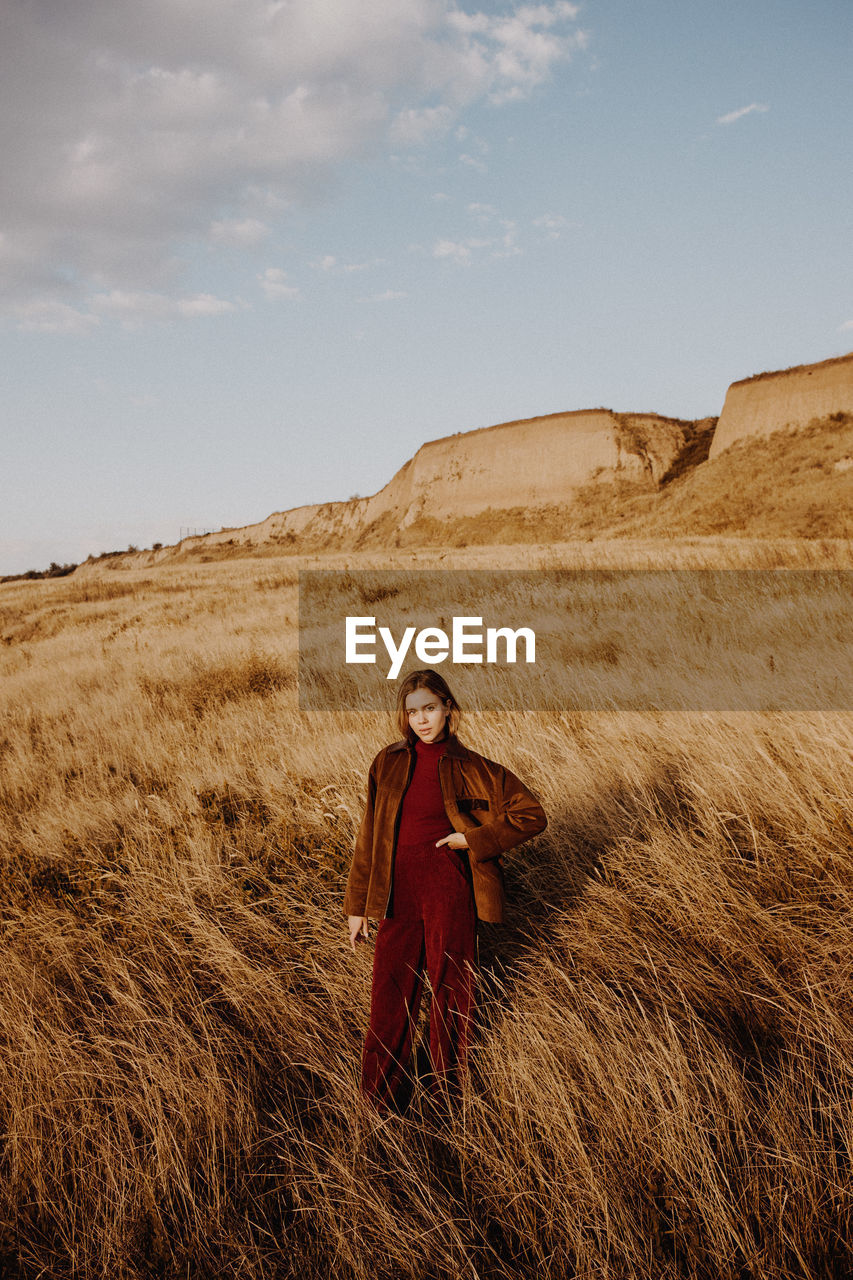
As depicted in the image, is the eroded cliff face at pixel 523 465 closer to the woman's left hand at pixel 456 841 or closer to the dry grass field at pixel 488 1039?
the dry grass field at pixel 488 1039

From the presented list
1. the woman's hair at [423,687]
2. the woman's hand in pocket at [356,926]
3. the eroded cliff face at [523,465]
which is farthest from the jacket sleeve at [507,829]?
the eroded cliff face at [523,465]

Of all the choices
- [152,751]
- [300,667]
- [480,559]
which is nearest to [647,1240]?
[152,751]

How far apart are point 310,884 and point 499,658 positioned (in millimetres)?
4900

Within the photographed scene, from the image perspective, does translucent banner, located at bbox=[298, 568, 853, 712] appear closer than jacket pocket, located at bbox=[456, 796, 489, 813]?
No

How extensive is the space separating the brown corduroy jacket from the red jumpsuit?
44 mm

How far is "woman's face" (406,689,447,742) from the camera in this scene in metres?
2.17

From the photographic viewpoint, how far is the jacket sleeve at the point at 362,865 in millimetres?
2225

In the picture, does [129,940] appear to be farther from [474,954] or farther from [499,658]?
[499,658]

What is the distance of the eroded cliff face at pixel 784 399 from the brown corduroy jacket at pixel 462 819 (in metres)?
50.4

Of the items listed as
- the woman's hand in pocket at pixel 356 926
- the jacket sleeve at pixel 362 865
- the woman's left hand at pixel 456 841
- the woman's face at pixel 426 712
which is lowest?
the woman's hand in pocket at pixel 356 926

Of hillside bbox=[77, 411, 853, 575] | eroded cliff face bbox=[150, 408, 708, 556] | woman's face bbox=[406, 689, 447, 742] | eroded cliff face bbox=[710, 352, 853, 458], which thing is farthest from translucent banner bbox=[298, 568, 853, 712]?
eroded cliff face bbox=[150, 408, 708, 556]

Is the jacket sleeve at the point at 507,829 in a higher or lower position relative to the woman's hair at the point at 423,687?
lower

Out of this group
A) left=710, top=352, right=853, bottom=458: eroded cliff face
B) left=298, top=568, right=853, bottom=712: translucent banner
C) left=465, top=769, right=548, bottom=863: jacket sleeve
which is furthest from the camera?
left=710, top=352, right=853, bottom=458: eroded cliff face

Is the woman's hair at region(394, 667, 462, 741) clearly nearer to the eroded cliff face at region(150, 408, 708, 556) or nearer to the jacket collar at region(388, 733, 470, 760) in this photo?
the jacket collar at region(388, 733, 470, 760)
